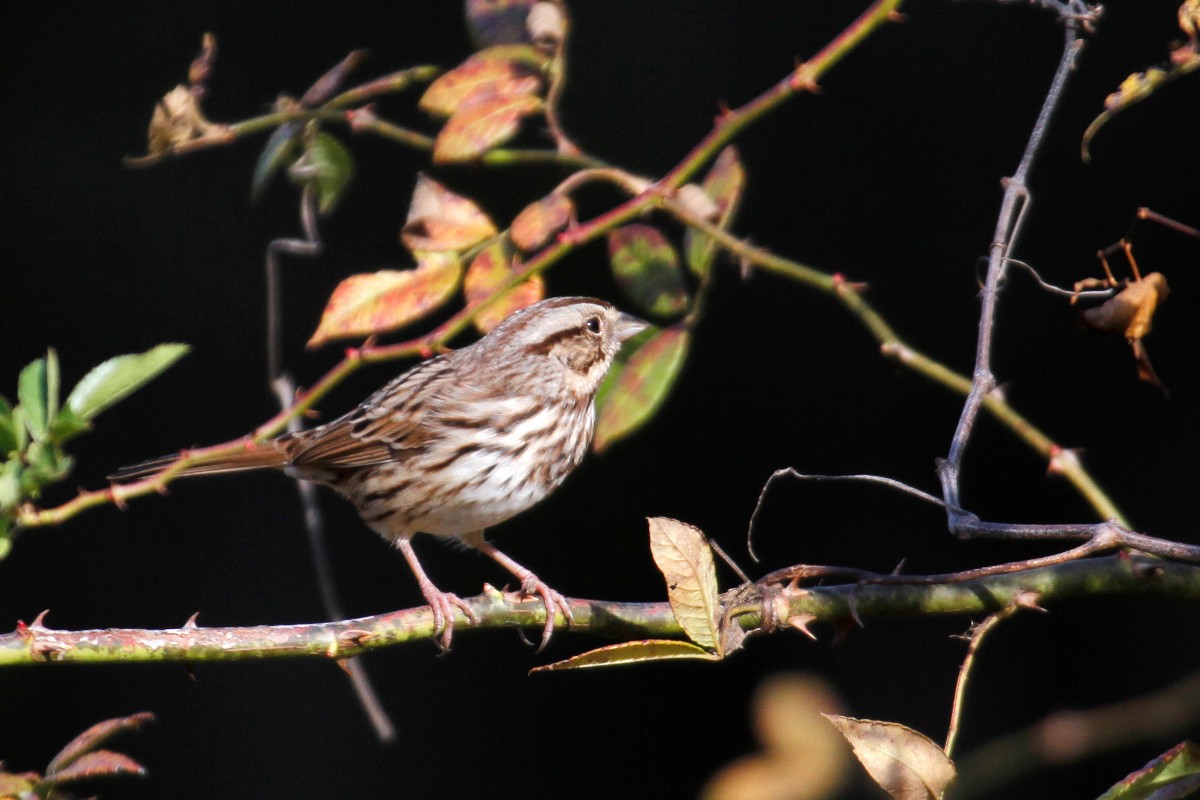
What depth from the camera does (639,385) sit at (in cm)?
210

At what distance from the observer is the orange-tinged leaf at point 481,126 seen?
205cm

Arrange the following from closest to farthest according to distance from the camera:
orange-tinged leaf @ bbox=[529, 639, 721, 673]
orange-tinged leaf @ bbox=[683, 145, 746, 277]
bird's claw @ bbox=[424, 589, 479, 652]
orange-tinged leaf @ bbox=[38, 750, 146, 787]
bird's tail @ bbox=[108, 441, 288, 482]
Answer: orange-tinged leaf @ bbox=[529, 639, 721, 673], orange-tinged leaf @ bbox=[38, 750, 146, 787], bird's claw @ bbox=[424, 589, 479, 652], orange-tinged leaf @ bbox=[683, 145, 746, 277], bird's tail @ bbox=[108, 441, 288, 482]

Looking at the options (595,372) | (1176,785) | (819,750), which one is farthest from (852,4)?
(1176,785)

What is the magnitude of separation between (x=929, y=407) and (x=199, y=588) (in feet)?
7.64

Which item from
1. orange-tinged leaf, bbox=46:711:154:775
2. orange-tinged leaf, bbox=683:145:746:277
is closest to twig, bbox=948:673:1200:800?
orange-tinged leaf, bbox=683:145:746:277

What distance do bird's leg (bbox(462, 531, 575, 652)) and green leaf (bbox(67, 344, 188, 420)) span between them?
2.03 feet

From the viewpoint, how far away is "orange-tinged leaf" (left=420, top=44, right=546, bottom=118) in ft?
6.89

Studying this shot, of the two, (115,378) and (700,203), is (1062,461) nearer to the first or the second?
(700,203)

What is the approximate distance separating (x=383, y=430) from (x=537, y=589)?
2.28 ft

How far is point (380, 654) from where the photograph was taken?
451 centimetres

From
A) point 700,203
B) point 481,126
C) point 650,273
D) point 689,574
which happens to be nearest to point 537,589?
point 650,273

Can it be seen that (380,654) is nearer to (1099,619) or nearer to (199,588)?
(199,588)

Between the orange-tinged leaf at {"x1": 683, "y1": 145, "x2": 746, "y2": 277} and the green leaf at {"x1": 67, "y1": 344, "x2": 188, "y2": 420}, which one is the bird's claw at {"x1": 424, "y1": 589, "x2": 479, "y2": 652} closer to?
the green leaf at {"x1": 67, "y1": 344, "x2": 188, "y2": 420}

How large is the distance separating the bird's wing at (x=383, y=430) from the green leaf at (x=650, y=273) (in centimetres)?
107
